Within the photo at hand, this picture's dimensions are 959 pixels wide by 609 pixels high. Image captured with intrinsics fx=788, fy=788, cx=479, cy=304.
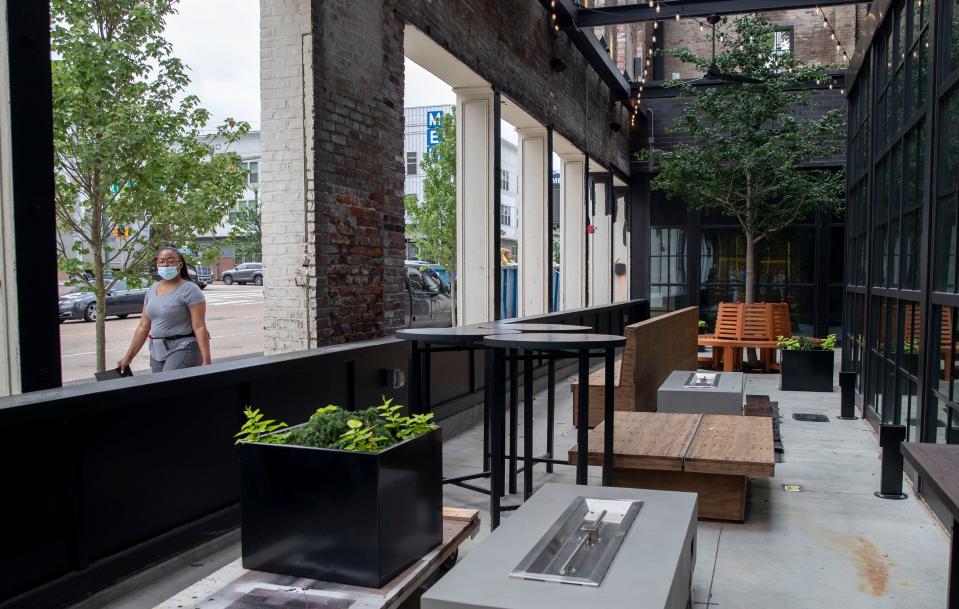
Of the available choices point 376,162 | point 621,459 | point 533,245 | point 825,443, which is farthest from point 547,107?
point 621,459

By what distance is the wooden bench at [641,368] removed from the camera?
6.32 m

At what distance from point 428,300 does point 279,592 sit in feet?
33.0

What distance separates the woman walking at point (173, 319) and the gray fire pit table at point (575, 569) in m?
2.66

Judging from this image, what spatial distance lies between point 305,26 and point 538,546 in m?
3.69

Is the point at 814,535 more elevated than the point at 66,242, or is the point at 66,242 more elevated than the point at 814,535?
the point at 66,242

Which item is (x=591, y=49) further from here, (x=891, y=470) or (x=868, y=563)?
(x=868, y=563)

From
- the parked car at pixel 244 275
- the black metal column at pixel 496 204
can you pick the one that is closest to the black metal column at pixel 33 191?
the black metal column at pixel 496 204

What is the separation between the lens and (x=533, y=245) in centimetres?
1075

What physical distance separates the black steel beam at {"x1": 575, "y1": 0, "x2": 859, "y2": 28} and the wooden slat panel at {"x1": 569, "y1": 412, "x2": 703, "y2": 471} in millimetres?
6921

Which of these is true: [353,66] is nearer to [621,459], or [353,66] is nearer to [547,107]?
[621,459]

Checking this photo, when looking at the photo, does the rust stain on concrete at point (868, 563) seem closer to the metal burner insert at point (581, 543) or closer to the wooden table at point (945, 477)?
the metal burner insert at point (581, 543)

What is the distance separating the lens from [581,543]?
2551 mm

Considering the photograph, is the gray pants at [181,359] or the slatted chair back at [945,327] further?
the gray pants at [181,359]

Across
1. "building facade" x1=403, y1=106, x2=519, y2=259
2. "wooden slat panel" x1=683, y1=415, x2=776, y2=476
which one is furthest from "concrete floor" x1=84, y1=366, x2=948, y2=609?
"building facade" x1=403, y1=106, x2=519, y2=259
